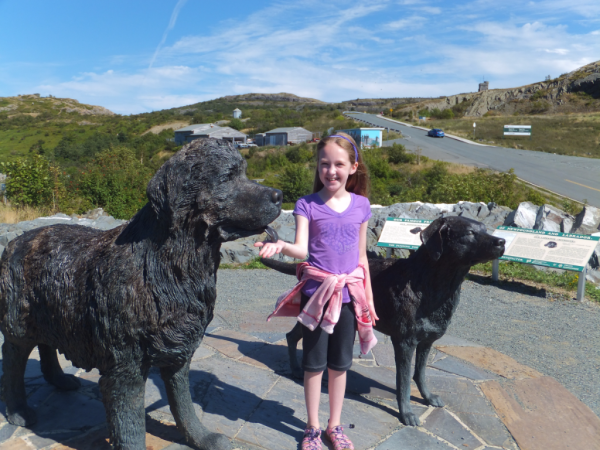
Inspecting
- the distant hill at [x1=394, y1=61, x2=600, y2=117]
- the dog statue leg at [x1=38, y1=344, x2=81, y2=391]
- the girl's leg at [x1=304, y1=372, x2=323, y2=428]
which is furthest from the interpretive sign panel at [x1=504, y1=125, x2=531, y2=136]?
the dog statue leg at [x1=38, y1=344, x2=81, y2=391]

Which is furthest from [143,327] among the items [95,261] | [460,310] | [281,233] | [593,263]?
[593,263]

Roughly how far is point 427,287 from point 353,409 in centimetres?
107

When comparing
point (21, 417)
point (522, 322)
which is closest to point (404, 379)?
point (21, 417)

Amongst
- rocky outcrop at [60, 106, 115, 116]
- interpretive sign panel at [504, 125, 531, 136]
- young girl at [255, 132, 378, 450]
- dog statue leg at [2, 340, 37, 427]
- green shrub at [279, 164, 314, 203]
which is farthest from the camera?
rocky outcrop at [60, 106, 115, 116]

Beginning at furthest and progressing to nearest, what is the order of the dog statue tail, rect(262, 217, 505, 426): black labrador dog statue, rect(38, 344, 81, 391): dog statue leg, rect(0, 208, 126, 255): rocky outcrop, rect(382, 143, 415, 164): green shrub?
1. rect(382, 143, 415, 164): green shrub
2. rect(0, 208, 126, 255): rocky outcrop
3. the dog statue tail
4. rect(38, 344, 81, 391): dog statue leg
5. rect(262, 217, 505, 426): black labrador dog statue

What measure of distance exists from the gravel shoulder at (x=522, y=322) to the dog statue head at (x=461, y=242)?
1968mm

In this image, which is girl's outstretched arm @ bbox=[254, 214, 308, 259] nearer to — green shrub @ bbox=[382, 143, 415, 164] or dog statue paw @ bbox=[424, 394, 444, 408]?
dog statue paw @ bbox=[424, 394, 444, 408]

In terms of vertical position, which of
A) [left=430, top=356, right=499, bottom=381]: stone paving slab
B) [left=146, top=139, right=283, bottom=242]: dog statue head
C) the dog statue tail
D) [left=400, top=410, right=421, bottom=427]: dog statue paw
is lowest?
[left=430, top=356, right=499, bottom=381]: stone paving slab

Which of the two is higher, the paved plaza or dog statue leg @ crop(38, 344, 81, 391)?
dog statue leg @ crop(38, 344, 81, 391)

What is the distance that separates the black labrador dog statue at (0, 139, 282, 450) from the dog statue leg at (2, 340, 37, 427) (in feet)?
0.90

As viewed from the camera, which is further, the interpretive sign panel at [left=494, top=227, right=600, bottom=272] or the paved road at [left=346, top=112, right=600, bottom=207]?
the paved road at [left=346, top=112, right=600, bottom=207]

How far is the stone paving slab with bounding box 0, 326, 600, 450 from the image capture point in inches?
108

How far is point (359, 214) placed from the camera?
2.63 meters

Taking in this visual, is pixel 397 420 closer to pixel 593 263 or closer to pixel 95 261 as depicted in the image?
pixel 95 261
